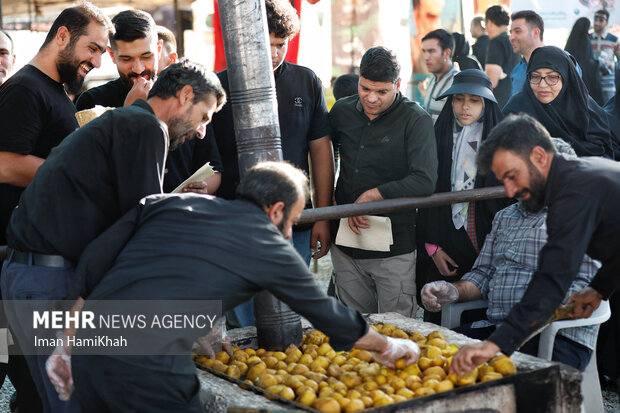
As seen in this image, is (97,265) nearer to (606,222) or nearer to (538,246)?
(606,222)

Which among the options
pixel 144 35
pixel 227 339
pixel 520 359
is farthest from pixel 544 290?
pixel 144 35

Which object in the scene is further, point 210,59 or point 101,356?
point 210,59

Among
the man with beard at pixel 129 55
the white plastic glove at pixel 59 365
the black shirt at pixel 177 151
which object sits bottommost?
the white plastic glove at pixel 59 365

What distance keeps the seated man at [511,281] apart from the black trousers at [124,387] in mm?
1779

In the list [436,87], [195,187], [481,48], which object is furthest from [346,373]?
[481,48]

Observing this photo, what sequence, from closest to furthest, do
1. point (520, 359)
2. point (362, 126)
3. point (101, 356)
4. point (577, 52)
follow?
point (101, 356), point (520, 359), point (362, 126), point (577, 52)

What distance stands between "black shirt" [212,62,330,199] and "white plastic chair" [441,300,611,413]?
1.15 metres

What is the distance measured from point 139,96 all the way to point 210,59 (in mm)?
4423

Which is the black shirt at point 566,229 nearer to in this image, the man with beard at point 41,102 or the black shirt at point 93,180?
the black shirt at point 93,180

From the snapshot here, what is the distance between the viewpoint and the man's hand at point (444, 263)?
4359 mm

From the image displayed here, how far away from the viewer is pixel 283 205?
2.56m

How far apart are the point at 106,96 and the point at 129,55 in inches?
10.4

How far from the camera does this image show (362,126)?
418 cm

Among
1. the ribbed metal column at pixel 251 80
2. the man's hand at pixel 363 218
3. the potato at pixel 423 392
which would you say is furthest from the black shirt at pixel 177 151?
the potato at pixel 423 392
